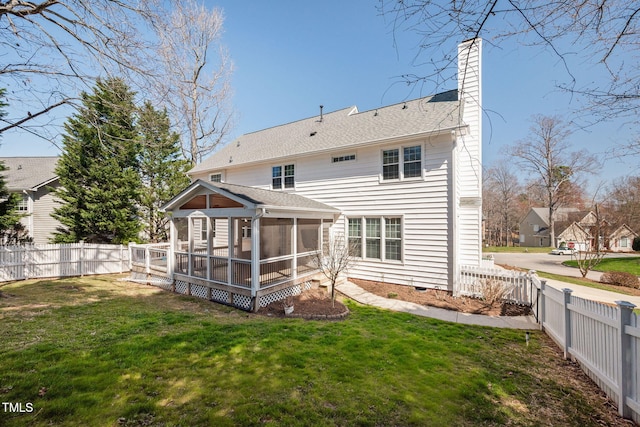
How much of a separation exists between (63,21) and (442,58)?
7.60 m

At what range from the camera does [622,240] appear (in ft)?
116

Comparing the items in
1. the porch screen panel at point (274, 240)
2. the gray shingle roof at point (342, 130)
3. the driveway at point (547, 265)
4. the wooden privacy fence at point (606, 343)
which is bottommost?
the driveway at point (547, 265)

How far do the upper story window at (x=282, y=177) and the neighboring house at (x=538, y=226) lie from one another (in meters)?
46.2

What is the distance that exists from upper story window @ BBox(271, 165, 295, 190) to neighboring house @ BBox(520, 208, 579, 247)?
4621cm

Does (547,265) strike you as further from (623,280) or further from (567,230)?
(567,230)

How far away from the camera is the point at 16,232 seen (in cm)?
1639

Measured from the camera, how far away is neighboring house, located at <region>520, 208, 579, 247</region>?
40562 millimetres

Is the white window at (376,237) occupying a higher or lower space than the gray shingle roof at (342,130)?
lower

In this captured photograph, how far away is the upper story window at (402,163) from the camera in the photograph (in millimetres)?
9539

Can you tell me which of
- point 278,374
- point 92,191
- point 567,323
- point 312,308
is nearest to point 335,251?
point 312,308

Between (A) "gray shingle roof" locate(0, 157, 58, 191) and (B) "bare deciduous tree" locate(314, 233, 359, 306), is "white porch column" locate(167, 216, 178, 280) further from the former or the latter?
(A) "gray shingle roof" locate(0, 157, 58, 191)

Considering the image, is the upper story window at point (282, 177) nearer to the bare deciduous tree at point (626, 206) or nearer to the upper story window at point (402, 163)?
the upper story window at point (402, 163)

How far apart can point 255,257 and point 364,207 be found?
501cm

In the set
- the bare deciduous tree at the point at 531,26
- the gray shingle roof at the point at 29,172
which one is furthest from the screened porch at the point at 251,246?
the gray shingle roof at the point at 29,172
